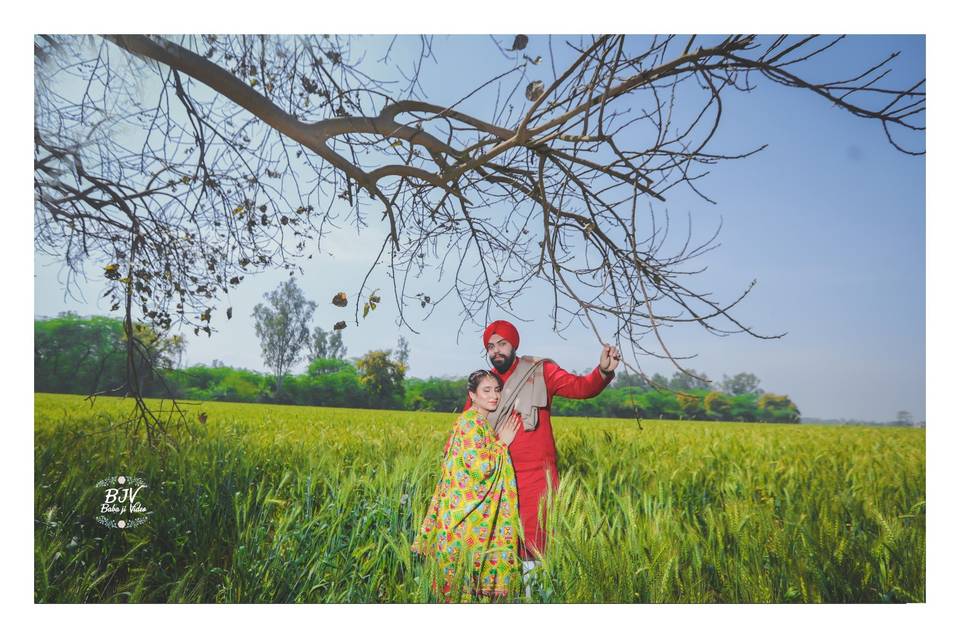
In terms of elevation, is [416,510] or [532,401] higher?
[532,401]

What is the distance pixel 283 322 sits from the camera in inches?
127

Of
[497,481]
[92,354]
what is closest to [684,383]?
[497,481]

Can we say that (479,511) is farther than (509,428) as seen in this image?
No

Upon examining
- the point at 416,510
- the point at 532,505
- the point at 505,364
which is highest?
the point at 505,364

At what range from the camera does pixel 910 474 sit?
3.14 m

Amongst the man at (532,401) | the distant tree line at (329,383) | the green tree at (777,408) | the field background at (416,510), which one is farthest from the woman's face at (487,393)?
the green tree at (777,408)

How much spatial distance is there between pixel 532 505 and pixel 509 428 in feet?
1.08

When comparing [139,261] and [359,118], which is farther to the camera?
[139,261]

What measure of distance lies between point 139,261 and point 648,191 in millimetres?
2626

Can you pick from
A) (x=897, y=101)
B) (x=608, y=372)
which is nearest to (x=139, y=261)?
(x=608, y=372)

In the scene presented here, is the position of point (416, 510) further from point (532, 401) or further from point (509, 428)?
point (532, 401)

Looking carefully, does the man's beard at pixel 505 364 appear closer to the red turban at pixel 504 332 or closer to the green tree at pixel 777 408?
the red turban at pixel 504 332

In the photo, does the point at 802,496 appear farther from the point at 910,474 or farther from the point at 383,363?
the point at 383,363
